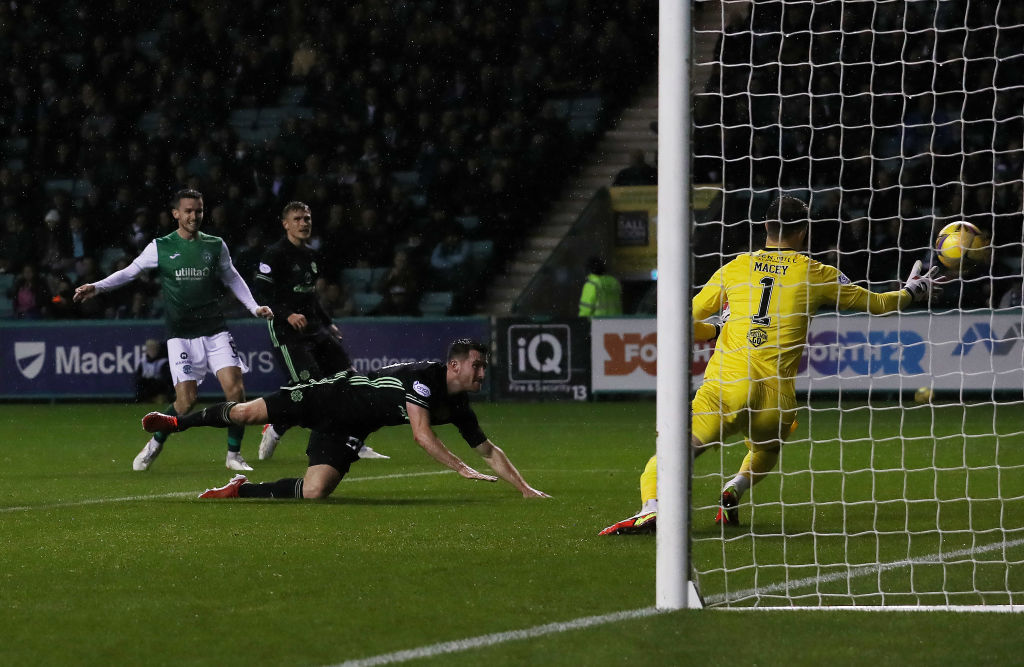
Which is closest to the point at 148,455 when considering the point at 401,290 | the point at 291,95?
the point at 401,290

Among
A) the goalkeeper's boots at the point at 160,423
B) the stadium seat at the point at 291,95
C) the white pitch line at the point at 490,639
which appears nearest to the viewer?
the white pitch line at the point at 490,639

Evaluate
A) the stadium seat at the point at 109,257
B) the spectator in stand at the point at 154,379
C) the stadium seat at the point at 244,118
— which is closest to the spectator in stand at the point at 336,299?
the spectator in stand at the point at 154,379

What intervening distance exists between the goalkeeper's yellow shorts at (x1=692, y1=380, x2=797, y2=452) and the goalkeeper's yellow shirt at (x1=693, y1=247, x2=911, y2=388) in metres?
0.07

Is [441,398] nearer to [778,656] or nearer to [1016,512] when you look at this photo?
[1016,512]

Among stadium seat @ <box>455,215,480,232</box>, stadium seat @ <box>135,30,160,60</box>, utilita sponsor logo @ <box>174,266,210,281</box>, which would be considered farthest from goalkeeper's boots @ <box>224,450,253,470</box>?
stadium seat @ <box>135,30,160,60</box>

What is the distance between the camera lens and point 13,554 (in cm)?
690

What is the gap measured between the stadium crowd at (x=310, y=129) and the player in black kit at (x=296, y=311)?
27.0 ft

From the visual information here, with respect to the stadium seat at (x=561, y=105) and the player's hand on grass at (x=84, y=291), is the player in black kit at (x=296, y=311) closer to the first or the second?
the player's hand on grass at (x=84, y=291)

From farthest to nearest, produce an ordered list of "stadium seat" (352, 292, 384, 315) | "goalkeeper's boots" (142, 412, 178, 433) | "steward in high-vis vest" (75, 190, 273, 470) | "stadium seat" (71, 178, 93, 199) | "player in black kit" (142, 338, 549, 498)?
"stadium seat" (71, 178, 93, 199) → "stadium seat" (352, 292, 384, 315) → "steward in high-vis vest" (75, 190, 273, 470) → "goalkeeper's boots" (142, 412, 178, 433) → "player in black kit" (142, 338, 549, 498)

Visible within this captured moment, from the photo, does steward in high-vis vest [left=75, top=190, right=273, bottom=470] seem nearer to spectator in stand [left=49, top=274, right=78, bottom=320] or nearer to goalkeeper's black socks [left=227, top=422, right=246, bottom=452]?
goalkeeper's black socks [left=227, top=422, right=246, bottom=452]

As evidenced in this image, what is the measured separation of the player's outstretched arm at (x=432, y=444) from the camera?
26.5 feet

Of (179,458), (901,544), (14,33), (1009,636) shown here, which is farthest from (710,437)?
(14,33)

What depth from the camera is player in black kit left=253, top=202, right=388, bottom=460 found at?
1183 cm

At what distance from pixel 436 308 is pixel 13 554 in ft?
46.9
